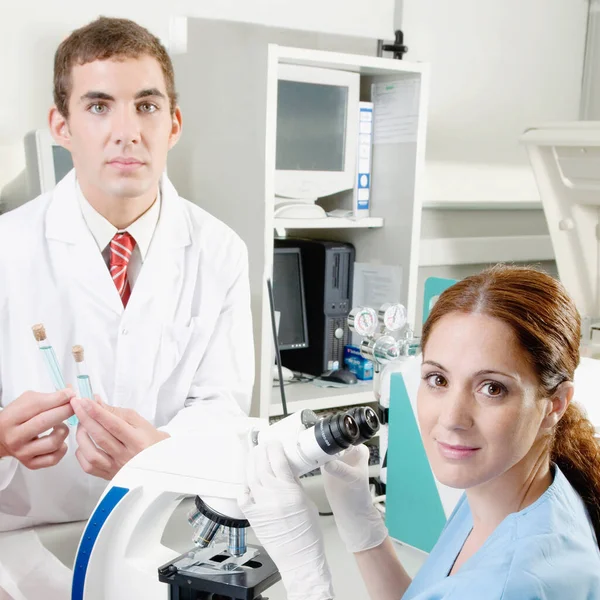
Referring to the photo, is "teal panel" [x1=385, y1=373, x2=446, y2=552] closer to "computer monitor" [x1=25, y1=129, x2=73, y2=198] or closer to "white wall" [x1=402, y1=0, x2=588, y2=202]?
"computer monitor" [x1=25, y1=129, x2=73, y2=198]

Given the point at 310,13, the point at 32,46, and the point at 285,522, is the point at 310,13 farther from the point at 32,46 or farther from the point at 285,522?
the point at 285,522

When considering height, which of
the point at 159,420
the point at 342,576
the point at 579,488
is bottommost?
the point at 342,576

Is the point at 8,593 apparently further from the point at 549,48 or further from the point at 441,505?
the point at 549,48

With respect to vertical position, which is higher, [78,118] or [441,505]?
[78,118]

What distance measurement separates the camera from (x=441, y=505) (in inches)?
56.1

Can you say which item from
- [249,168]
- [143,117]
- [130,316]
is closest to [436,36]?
[249,168]

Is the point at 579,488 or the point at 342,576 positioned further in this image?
the point at 342,576

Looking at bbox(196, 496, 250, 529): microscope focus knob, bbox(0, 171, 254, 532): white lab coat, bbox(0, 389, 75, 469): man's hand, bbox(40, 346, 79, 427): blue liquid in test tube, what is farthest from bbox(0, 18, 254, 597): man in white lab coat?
bbox(196, 496, 250, 529): microscope focus knob

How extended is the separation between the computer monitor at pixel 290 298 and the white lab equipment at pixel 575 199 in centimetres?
74

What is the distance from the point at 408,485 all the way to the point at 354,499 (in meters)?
0.36

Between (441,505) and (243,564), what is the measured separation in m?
0.57

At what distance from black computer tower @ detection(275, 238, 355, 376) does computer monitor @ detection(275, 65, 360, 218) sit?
160 mm

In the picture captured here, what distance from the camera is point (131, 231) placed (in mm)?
1649

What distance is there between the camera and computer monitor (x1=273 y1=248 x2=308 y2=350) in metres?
2.30
